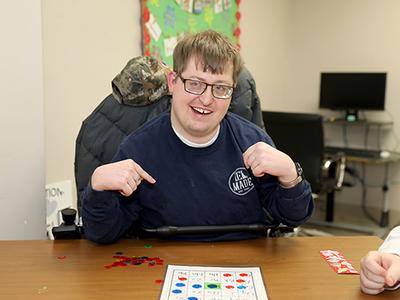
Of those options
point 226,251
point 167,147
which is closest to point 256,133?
point 167,147

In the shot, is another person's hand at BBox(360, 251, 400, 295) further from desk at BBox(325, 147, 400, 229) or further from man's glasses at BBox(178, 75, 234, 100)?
desk at BBox(325, 147, 400, 229)

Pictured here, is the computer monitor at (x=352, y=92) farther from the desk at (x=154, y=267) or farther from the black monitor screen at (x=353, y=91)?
the desk at (x=154, y=267)

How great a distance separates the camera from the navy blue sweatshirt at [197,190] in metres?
1.28

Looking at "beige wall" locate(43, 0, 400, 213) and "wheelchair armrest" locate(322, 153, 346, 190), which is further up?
"beige wall" locate(43, 0, 400, 213)

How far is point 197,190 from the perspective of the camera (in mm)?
1301

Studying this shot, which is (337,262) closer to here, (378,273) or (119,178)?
(378,273)

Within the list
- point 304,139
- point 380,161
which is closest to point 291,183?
point 304,139

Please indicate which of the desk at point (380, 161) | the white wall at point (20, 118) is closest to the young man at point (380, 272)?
the white wall at point (20, 118)

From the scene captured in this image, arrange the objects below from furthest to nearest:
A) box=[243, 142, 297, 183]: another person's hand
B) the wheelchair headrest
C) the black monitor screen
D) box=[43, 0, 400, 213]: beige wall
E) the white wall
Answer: the black monitor screen < box=[43, 0, 400, 213]: beige wall < the white wall < the wheelchair headrest < box=[243, 142, 297, 183]: another person's hand

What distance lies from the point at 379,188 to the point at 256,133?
11.6 feet

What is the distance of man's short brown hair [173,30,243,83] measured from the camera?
4.10 ft

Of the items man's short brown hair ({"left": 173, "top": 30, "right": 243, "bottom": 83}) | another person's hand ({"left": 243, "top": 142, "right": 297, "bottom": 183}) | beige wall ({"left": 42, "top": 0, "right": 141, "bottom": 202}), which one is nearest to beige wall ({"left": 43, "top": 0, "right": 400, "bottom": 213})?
beige wall ({"left": 42, "top": 0, "right": 141, "bottom": 202})

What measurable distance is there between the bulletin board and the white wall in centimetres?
102

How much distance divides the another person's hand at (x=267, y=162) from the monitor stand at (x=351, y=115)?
346cm
